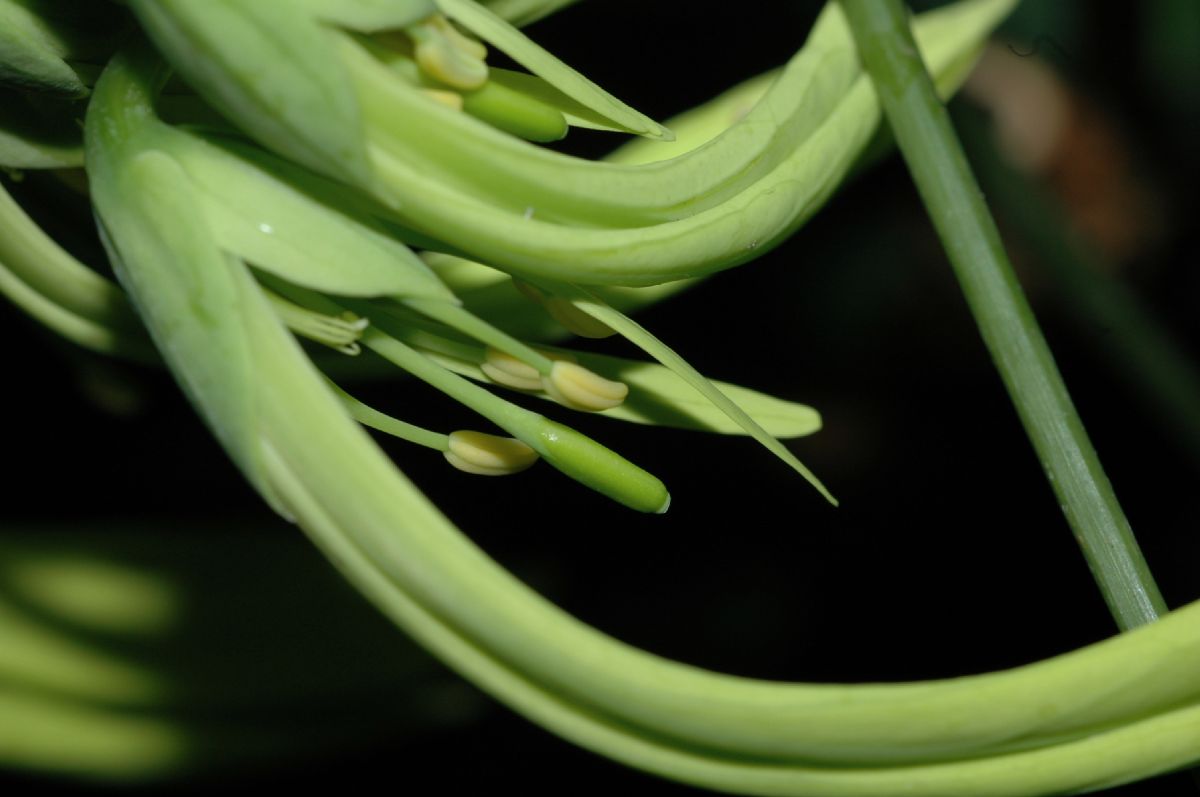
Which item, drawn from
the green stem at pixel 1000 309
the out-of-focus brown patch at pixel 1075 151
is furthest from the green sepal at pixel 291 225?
the out-of-focus brown patch at pixel 1075 151

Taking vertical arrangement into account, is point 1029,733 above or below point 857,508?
below

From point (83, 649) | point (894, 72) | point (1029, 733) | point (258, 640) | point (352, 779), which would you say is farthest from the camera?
point (352, 779)

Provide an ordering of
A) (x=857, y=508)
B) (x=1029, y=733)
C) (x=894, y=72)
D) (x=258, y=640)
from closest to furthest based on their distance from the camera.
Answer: (x=1029, y=733) < (x=894, y=72) < (x=258, y=640) < (x=857, y=508)

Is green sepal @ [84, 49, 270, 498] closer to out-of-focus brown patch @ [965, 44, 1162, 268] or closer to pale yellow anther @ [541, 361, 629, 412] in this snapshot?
pale yellow anther @ [541, 361, 629, 412]

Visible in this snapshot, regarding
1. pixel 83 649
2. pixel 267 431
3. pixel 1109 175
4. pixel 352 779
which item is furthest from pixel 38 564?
pixel 1109 175

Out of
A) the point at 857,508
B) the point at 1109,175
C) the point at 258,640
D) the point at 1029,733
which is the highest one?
the point at 1109,175

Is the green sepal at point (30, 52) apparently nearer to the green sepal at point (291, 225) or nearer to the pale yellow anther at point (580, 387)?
the green sepal at point (291, 225)

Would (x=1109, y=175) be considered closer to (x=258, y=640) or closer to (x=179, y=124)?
(x=258, y=640)
